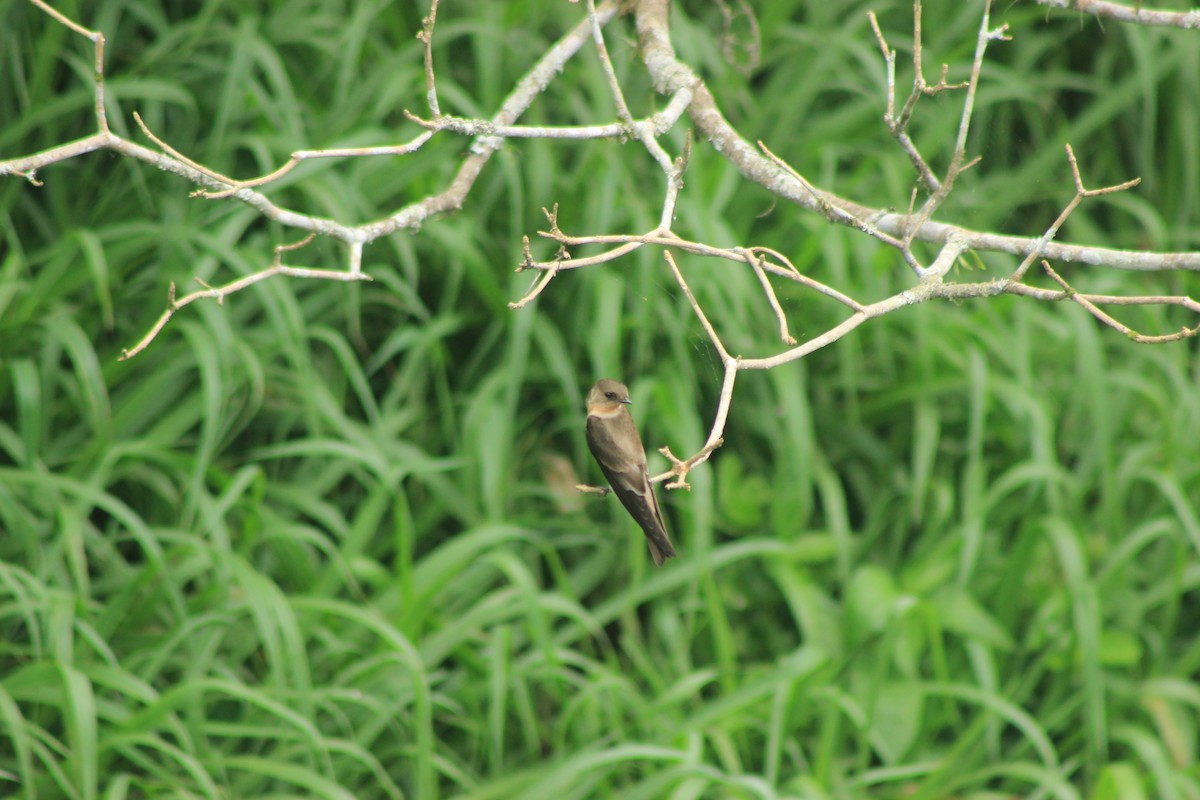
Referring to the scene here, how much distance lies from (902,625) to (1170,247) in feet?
6.39

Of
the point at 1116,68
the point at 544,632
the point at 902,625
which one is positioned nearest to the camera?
the point at 544,632

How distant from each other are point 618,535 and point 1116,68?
9.14ft

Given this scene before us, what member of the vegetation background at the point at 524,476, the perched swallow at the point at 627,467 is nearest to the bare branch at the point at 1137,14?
the perched swallow at the point at 627,467

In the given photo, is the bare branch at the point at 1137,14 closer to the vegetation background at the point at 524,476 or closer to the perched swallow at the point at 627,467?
the perched swallow at the point at 627,467

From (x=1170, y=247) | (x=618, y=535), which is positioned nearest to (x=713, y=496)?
(x=618, y=535)

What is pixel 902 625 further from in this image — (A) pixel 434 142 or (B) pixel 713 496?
(A) pixel 434 142

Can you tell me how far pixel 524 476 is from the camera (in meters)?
3.76

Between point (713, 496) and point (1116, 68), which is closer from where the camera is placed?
point (713, 496)

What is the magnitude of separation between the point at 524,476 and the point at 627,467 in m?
1.67

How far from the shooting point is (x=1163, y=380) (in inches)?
159

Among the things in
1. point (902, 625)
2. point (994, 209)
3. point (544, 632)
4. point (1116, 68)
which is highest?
point (1116, 68)

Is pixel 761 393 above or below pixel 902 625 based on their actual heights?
above

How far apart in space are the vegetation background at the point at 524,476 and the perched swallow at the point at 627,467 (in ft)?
2.46

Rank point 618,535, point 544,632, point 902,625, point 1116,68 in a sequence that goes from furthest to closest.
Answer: point 1116,68, point 618,535, point 902,625, point 544,632
